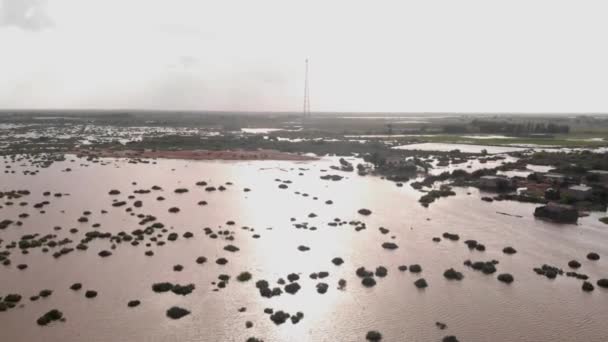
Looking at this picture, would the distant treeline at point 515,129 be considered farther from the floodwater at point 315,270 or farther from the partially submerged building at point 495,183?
the floodwater at point 315,270

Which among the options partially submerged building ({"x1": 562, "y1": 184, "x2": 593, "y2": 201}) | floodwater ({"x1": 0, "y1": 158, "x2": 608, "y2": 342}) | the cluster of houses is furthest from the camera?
partially submerged building ({"x1": 562, "y1": 184, "x2": 593, "y2": 201})

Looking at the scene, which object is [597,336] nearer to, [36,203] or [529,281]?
[529,281]

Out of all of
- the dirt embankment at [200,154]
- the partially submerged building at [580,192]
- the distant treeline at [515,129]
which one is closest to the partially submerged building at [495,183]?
the partially submerged building at [580,192]

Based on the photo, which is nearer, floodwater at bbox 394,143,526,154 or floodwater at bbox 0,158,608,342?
floodwater at bbox 0,158,608,342

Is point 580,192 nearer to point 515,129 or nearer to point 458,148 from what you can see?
point 458,148

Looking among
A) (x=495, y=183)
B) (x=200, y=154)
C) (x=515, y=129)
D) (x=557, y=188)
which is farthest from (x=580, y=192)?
(x=515, y=129)

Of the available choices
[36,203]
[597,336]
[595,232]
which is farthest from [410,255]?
[36,203]

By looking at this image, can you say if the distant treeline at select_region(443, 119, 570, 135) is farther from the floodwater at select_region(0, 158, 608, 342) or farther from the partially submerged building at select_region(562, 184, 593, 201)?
the floodwater at select_region(0, 158, 608, 342)

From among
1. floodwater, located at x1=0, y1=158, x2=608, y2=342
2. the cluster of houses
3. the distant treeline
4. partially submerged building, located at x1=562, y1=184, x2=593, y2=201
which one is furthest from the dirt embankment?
the distant treeline

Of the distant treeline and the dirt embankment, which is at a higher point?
the distant treeline
